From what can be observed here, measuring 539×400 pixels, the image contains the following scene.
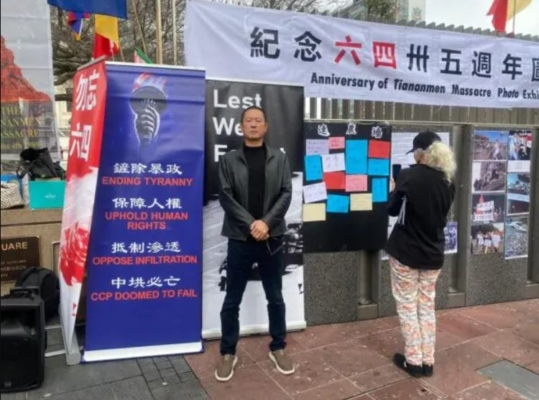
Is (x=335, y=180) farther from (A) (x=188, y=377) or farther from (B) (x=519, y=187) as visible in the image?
(B) (x=519, y=187)

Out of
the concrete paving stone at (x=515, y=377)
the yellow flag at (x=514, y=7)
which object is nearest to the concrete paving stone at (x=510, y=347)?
the concrete paving stone at (x=515, y=377)

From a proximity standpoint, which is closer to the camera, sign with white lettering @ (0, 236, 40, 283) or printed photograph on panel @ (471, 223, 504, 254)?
sign with white lettering @ (0, 236, 40, 283)

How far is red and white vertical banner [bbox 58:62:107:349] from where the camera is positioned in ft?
10.7

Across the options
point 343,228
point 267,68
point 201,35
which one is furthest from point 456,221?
point 201,35

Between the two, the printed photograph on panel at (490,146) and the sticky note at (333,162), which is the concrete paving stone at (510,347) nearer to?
the printed photograph on panel at (490,146)

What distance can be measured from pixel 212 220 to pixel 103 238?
85 centimetres

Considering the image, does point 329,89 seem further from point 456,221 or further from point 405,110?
point 456,221

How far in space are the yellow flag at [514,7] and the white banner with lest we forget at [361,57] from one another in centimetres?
52

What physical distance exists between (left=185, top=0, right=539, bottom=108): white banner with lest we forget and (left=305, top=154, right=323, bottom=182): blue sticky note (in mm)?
619

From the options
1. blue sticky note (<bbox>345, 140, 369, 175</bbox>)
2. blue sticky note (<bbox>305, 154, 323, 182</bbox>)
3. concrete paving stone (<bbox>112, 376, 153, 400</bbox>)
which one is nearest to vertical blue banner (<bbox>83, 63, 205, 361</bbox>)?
concrete paving stone (<bbox>112, 376, 153, 400</bbox>)

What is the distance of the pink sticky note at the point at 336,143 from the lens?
422cm

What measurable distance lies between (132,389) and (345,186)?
2.41m

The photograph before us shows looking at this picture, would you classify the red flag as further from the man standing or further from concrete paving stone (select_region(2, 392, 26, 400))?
concrete paving stone (select_region(2, 392, 26, 400))

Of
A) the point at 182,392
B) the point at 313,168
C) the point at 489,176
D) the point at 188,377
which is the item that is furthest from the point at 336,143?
the point at 182,392
